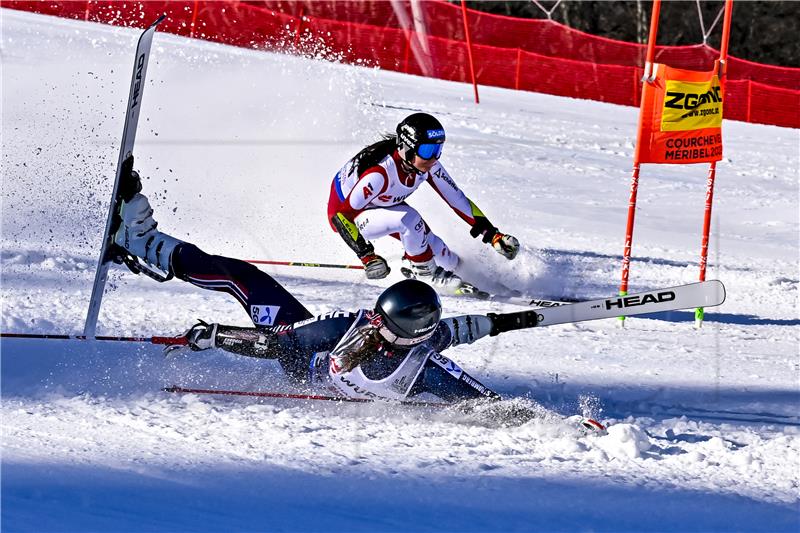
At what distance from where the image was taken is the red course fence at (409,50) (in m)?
20.6

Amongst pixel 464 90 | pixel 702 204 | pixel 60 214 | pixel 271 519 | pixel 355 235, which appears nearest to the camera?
pixel 271 519

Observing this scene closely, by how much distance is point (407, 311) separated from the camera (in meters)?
4.69

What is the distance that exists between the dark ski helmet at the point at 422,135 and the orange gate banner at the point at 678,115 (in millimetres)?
1448

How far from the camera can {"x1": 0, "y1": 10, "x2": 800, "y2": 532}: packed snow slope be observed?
4133 mm

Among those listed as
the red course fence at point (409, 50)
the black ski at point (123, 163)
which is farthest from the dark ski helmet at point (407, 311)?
the red course fence at point (409, 50)

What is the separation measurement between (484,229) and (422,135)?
998mm

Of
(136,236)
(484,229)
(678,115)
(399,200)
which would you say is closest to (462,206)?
(484,229)

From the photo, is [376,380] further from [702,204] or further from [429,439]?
[702,204]

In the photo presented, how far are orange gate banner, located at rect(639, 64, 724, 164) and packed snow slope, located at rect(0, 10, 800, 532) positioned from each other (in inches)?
51.9

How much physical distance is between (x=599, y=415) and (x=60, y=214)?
18.7ft

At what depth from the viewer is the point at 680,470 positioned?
4.72 m

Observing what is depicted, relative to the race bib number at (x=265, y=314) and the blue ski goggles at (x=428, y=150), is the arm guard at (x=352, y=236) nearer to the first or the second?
the blue ski goggles at (x=428, y=150)

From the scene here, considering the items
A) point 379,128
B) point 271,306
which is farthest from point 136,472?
point 379,128

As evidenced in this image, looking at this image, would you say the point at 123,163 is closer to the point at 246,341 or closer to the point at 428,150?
the point at 246,341
